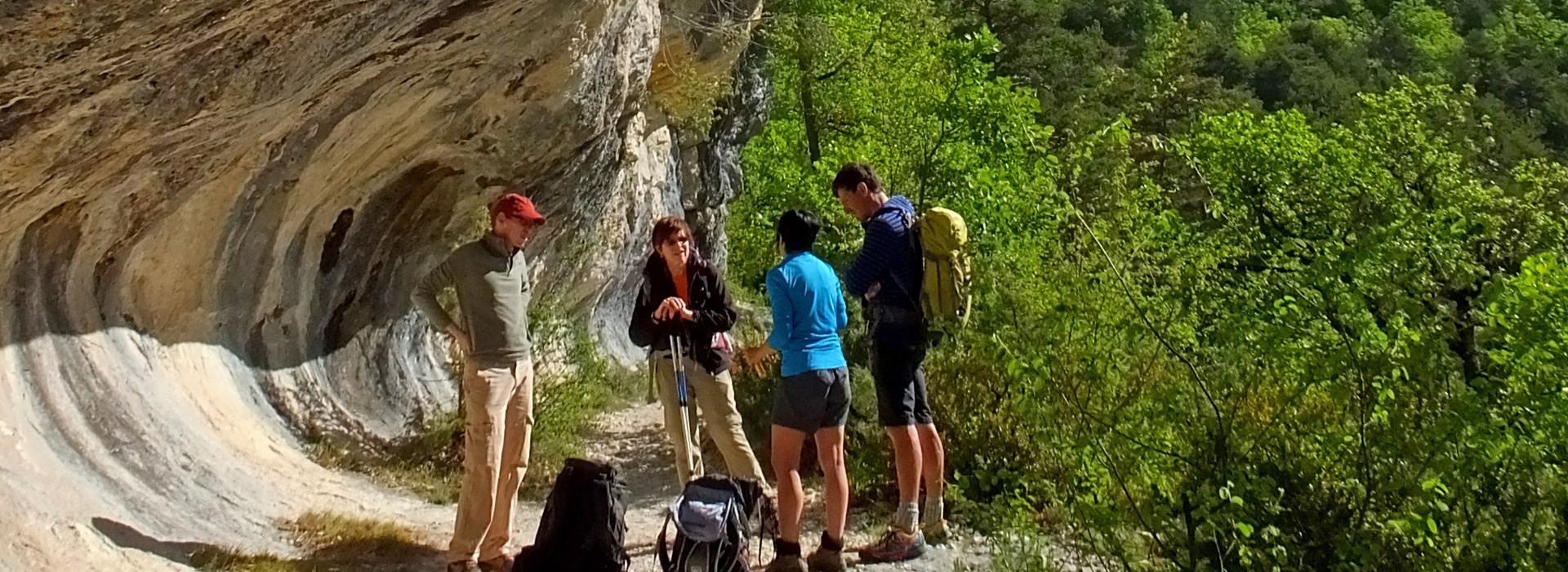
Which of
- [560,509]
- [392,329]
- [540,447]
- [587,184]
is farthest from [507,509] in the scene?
[587,184]

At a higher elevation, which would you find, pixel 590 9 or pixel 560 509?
pixel 590 9

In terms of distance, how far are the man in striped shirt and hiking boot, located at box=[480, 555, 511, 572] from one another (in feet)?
5.20

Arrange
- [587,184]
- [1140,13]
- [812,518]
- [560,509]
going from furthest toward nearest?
[1140,13] < [587,184] < [812,518] < [560,509]

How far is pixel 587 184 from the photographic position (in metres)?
9.77

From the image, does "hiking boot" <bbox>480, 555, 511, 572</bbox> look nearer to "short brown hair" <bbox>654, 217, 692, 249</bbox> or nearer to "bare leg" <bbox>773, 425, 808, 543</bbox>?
"bare leg" <bbox>773, 425, 808, 543</bbox>

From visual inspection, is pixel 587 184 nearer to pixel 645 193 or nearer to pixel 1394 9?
pixel 645 193

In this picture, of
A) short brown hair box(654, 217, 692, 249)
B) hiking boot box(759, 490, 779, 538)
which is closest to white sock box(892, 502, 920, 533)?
hiking boot box(759, 490, 779, 538)

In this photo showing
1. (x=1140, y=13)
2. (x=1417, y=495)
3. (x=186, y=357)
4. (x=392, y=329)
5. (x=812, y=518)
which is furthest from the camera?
(x=1140, y=13)

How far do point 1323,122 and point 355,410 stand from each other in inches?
1150

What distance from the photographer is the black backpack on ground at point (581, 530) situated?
4.01m

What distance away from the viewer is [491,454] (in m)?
4.54

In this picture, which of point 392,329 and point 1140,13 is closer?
point 392,329

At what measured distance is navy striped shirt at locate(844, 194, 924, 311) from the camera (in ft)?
15.8

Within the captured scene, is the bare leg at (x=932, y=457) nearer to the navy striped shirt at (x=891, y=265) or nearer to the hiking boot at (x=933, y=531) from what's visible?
the hiking boot at (x=933, y=531)
